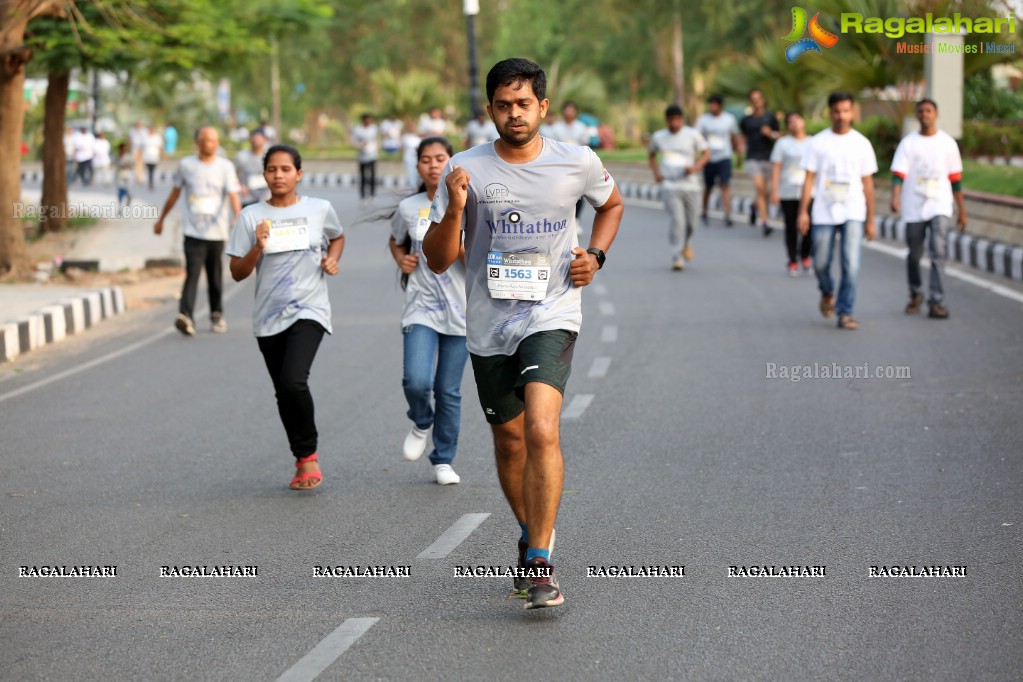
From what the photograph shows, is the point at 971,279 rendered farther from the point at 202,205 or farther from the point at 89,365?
the point at 89,365

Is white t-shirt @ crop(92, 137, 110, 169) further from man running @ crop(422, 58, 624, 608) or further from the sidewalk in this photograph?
man running @ crop(422, 58, 624, 608)

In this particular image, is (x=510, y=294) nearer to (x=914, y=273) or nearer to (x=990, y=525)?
(x=990, y=525)

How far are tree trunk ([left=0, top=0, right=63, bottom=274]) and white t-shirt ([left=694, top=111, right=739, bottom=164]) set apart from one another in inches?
419

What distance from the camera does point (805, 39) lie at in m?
29.3

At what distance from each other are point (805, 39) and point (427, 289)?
73.7 feet

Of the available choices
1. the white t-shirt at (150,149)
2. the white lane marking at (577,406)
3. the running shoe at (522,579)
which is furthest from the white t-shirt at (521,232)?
the white t-shirt at (150,149)

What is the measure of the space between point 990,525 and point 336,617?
293 centimetres

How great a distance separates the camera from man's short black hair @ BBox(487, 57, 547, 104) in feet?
18.4

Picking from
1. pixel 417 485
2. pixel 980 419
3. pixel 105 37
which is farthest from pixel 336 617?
pixel 105 37

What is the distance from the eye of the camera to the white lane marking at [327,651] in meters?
5.09

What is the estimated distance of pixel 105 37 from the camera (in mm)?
21219

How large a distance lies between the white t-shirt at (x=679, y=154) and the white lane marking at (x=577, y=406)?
9.00 metres

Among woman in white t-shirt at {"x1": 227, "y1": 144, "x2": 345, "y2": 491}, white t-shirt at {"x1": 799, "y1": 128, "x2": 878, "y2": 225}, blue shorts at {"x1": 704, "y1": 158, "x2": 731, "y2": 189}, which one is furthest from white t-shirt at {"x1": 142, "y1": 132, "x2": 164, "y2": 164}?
woman in white t-shirt at {"x1": 227, "y1": 144, "x2": 345, "y2": 491}

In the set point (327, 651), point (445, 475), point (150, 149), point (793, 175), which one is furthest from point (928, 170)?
point (150, 149)
